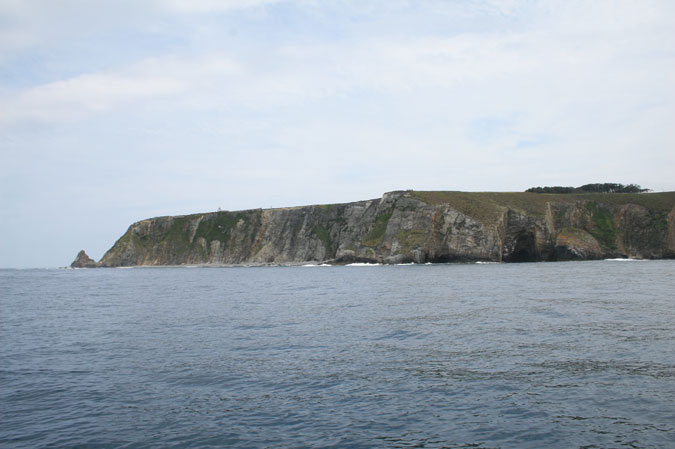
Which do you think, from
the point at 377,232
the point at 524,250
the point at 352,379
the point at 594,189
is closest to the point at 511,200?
the point at 524,250

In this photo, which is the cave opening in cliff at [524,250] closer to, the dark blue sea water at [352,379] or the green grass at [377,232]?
the green grass at [377,232]

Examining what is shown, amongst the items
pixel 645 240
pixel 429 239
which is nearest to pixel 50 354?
pixel 429 239

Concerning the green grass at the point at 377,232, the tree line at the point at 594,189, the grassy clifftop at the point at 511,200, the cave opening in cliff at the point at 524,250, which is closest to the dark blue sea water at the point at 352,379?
the grassy clifftop at the point at 511,200

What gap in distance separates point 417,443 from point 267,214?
16083cm

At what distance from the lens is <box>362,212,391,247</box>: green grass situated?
423ft

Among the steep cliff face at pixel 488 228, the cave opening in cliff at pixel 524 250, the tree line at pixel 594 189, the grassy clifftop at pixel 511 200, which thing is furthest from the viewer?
the tree line at pixel 594 189

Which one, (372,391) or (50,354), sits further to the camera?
(50,354)

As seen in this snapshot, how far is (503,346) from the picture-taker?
2064 centimetres

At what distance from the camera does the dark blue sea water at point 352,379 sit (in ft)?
39.3

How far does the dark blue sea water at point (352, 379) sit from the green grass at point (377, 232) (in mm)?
96319

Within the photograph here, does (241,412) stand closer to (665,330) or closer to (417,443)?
(417,443)

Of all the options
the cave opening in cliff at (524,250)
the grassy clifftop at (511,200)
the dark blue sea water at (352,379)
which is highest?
the grassy clifftop at (511,200)

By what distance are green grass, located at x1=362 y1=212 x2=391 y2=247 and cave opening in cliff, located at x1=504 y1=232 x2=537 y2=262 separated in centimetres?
3185

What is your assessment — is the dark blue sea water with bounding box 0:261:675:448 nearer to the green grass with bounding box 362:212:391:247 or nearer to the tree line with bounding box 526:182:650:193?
the green grass with bounding box 362:212:391:247
